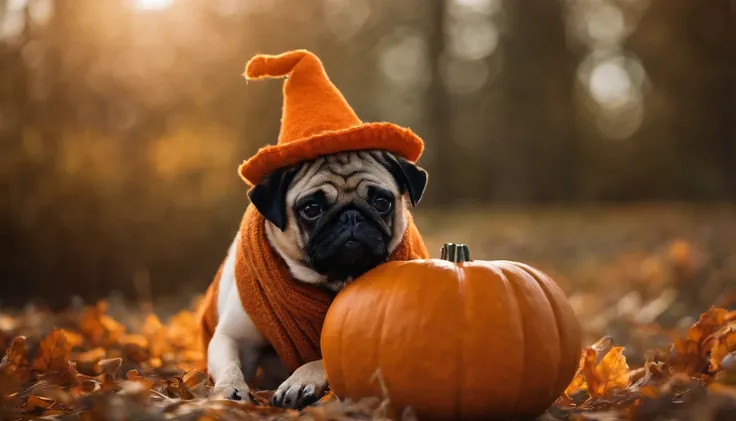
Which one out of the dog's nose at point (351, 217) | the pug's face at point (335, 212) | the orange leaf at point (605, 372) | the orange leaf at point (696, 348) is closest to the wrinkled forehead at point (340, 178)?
the pug's face at point (335, 212)

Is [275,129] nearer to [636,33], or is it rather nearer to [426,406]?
[426,406]

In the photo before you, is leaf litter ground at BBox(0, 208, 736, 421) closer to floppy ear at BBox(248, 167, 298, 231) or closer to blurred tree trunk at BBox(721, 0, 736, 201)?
floppy ear at BBox(248, 167, 298, 231)

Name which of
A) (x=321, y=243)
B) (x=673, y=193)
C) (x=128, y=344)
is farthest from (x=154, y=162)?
(x=673, y=193)

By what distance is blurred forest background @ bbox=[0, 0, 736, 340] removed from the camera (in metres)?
7.11

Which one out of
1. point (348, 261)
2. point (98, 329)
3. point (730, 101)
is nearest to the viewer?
point (348, 261)

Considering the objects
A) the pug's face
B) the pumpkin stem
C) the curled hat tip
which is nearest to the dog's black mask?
the pug's face

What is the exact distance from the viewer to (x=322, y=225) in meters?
3.37

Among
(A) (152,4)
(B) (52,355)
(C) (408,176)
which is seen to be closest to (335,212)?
(C) (408,176)

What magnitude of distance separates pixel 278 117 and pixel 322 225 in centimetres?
706

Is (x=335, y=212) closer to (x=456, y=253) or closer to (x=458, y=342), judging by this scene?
(x=456, y=253)

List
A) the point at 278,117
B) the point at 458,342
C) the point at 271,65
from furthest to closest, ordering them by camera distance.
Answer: the point at 278,117 < the point at 271,65 < the point at 458,342

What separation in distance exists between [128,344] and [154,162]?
11.8 ft

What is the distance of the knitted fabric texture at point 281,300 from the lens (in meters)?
3.38

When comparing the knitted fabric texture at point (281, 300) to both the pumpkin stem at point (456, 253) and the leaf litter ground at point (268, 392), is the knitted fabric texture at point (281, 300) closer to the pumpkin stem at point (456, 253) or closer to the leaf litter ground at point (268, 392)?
the leaf litter ground at point (268, 392)
